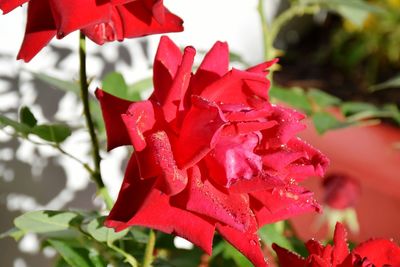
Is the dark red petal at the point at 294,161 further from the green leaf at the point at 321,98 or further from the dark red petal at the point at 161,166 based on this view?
the green leaf at the point at 321,98

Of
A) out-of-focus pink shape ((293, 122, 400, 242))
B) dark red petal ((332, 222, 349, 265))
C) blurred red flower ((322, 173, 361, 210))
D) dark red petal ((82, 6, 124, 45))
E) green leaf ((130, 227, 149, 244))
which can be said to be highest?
dark red petal ((82, 6, 124, 45))

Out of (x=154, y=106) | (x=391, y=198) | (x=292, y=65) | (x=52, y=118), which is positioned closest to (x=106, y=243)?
(x=154, y=106)

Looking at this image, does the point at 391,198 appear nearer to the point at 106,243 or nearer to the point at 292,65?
the point at 292,65

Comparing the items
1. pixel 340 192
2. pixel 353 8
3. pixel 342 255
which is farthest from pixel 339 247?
pixel 340 192

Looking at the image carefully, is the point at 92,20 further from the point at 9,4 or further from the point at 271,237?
the point at 271,237

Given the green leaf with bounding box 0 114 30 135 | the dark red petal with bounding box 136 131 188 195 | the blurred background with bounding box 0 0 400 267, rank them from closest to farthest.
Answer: the dark red petal with bounding box 136 131 188 195
the green leaf with bounding box 0 114 30 135
the blurred background with bounding box 0 0 400 267

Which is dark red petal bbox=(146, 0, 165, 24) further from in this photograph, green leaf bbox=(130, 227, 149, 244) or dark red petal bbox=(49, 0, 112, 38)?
green leaf bbox=(130, 227, 149, 244)

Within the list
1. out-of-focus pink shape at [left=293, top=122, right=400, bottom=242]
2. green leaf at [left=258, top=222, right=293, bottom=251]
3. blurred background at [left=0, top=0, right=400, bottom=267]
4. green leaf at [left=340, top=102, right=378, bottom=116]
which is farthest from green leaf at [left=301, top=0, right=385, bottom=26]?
out-of-focus pink shape at [left=293, top=122, right=400, bottom=242]

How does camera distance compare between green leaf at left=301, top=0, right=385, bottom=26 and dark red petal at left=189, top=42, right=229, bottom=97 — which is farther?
green leaf at left=301, top=0, right=385, bottom=26
